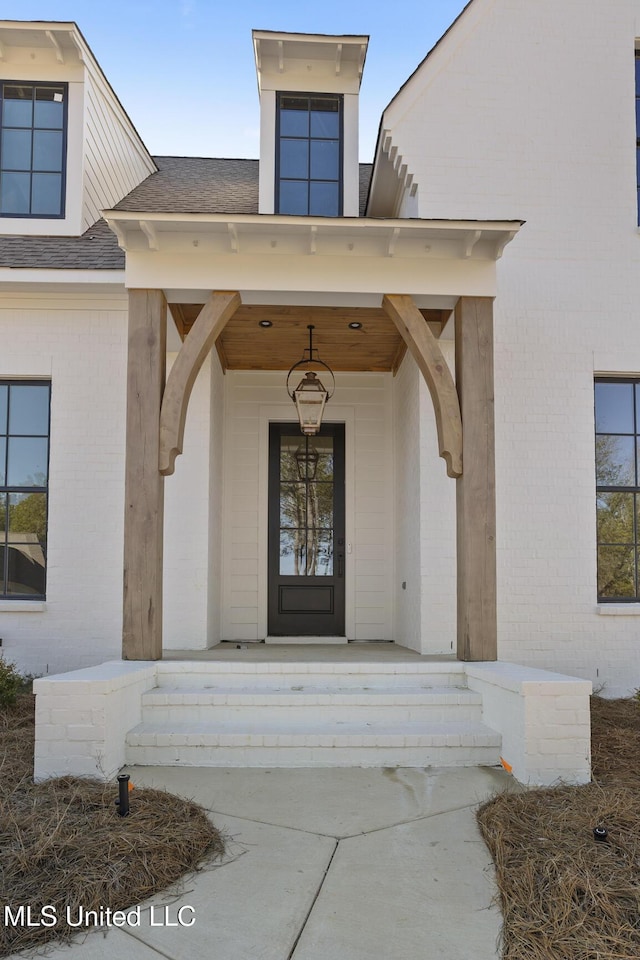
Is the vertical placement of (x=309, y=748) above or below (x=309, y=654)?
below

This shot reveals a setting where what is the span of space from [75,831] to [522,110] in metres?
6.35

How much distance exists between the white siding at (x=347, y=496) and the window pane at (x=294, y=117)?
2302 mm

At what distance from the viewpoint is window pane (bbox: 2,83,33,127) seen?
684 cm

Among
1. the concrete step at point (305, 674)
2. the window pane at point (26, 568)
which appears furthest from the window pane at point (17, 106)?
the concrete step at point (305, 674)

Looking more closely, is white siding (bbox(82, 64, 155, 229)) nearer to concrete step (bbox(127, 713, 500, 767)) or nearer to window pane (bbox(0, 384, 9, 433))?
window pane (bbox(0, 384, 9, 433))

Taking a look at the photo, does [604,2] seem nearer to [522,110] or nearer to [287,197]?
[522,110]

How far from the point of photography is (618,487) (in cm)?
632

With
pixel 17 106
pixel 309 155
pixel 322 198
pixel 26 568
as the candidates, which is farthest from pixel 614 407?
pixel 17 106

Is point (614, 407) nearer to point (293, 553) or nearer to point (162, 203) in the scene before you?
point (293, 553)

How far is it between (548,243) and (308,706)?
4.40m

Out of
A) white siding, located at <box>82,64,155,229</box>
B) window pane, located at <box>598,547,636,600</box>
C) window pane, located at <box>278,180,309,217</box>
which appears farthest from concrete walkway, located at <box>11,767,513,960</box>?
white siding, located at <box>82,64,155,229</box>

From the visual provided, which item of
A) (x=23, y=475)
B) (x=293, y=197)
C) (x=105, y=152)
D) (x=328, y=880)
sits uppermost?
(x=105, y=152)

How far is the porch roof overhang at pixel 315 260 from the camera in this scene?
470 centimetres

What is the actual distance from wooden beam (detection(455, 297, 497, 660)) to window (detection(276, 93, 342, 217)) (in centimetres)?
249
